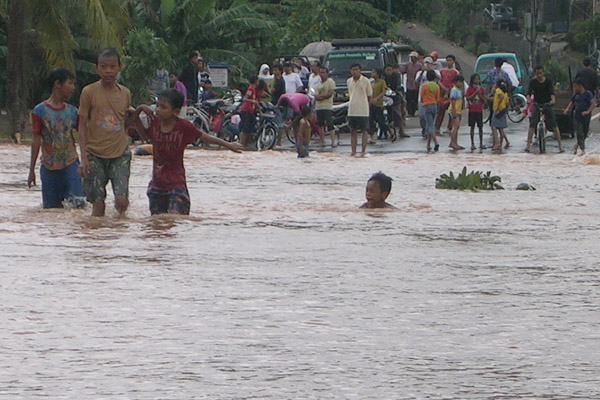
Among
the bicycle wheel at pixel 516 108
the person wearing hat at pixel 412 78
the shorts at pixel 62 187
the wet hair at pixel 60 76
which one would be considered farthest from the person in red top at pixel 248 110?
the wet hair at pixel 60 76

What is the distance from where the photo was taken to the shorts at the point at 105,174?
10680 mm

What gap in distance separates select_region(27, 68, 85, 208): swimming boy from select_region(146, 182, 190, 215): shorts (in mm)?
899

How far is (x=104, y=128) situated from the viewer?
10.6 m

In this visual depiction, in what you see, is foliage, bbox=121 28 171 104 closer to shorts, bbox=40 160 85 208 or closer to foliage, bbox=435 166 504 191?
foliage, bbox=435 166 504 191

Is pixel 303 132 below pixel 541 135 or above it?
above

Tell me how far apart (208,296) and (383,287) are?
3.95 feet

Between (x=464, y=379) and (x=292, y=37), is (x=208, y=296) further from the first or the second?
(x=292, y=37)

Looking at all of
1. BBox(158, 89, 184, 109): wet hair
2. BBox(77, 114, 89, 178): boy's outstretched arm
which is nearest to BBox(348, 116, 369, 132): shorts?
BBox(158, 89, 184, 109): wet hair

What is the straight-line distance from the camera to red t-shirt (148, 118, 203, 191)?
10625 millimetres

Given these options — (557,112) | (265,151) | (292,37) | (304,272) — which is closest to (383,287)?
(304,272)

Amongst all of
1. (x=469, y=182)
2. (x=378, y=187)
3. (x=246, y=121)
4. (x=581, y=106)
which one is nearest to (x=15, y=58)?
(x=246, y=121)

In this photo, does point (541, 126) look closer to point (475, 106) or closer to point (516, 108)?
point (475, 106)

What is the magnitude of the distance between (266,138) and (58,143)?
13.1 m

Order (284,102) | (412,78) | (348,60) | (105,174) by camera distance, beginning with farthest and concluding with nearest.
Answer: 1. (412,78)
2. (348,60)
3. (284,102)
4. (105,174)
